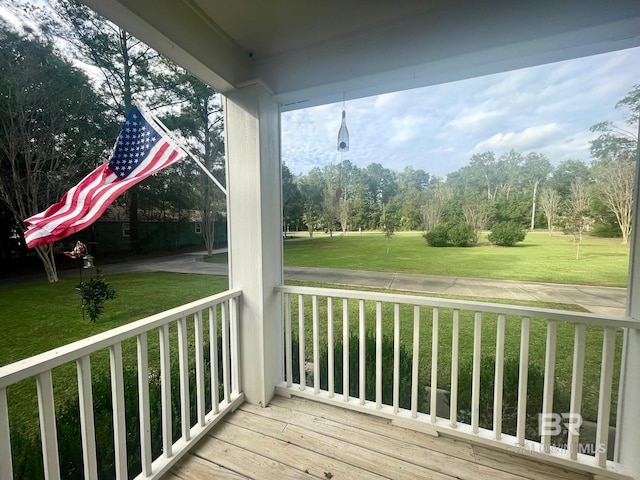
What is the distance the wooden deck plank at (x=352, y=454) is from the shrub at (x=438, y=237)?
1.35 metres

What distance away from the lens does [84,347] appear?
3.68ft

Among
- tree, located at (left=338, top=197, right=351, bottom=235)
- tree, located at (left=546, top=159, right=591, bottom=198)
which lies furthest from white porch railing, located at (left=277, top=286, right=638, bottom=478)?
tree, located at (left=546, top=159, right=591, bottom=198)

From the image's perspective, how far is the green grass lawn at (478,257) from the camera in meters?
1.54

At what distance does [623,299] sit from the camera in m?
1.50

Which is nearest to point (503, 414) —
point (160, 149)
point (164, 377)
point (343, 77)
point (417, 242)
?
point (417, 242)

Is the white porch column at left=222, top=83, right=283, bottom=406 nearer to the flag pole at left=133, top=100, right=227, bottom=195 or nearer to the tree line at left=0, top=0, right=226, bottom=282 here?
the flag pole at left=133, top=100, right=227, bottom=195

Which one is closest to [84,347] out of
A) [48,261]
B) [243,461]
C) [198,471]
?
[48,261]

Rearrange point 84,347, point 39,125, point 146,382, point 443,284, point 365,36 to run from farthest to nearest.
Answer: point 443,284 → point 365,36 → point 146,382 → point 84,347 → point 39,125

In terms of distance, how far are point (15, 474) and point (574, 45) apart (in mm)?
3317

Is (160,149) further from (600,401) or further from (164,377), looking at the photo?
(600,401)

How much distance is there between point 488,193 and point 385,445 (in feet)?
5.74

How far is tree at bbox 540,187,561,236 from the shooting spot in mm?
1597

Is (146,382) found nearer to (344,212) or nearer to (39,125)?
(39,125)

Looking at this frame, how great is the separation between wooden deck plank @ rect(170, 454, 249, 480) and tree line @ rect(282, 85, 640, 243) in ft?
5.27
